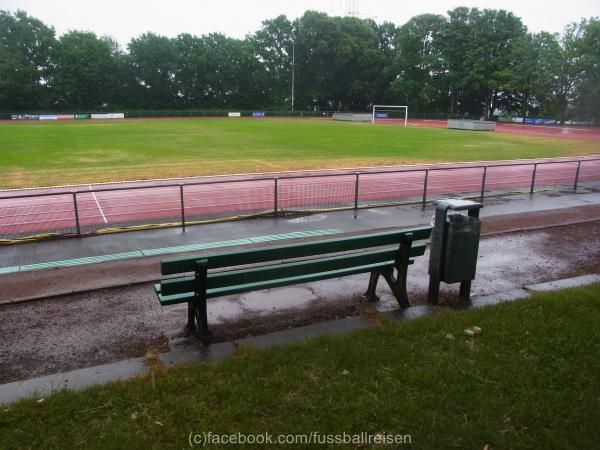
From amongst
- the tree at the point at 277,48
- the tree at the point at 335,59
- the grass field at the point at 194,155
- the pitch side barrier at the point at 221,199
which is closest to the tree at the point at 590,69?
the grass field at the point at 194,155

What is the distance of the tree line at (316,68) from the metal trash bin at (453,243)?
71.3 metres

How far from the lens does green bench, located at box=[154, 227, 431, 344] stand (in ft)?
16.9

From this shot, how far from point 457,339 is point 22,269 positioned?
694cm

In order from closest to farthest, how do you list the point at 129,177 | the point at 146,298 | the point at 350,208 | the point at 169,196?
the point at 146,298, the point at 350,208, the point at 169,196, the point at 129,177

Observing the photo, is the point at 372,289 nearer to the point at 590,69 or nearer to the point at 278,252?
the point at 278,252

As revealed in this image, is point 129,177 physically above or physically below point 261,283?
below

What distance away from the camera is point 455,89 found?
281 ft

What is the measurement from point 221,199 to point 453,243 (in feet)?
31.6

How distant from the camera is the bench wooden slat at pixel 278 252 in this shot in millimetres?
5070

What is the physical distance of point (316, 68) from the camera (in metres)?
96.8

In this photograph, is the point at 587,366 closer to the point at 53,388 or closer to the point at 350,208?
the point at 53,388

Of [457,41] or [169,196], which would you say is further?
[457,41]

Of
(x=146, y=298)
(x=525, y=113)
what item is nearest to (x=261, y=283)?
(x=146, y=298)

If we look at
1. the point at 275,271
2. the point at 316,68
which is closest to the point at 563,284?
the point at 275,271
